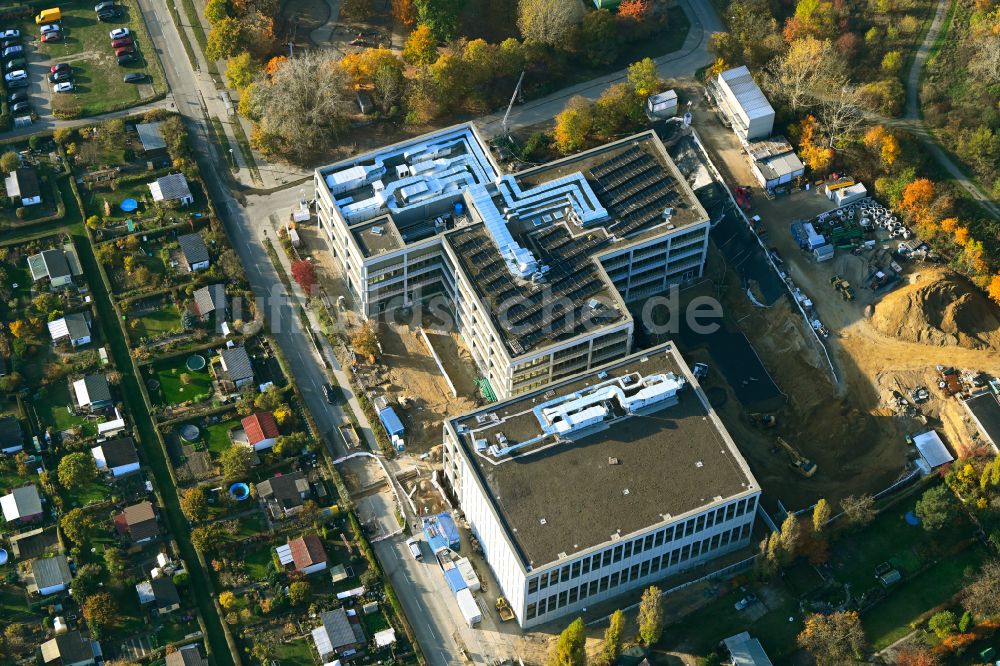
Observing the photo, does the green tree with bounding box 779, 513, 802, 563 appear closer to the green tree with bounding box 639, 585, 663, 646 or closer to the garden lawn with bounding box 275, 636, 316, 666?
the green tree with bounding box 639, 585, 663, 646

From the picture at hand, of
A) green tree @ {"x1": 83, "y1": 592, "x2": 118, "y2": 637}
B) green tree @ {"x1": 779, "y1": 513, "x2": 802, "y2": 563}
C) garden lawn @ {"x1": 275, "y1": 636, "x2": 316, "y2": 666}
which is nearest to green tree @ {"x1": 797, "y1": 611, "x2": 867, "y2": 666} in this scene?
green tree @ {"x1": 779, "y1": 513, "x2": 802, "y2": 563}

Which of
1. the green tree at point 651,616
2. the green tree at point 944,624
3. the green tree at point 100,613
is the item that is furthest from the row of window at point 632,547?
the green tree at point 100,613

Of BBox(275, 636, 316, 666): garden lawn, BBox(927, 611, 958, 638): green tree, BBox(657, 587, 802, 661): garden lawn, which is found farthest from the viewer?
BBox(657, 587, 802, 661): garden lawn

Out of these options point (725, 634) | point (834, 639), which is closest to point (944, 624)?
point (834, 639)

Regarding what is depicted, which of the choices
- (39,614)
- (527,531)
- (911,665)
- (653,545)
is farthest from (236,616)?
(911,665)

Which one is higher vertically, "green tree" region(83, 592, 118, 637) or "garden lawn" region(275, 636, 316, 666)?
"green tree" region(83, 592, 118, 637)

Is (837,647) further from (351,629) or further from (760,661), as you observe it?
(351,629)
